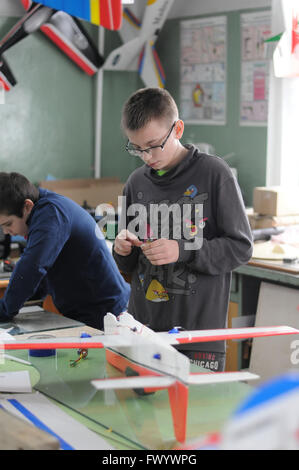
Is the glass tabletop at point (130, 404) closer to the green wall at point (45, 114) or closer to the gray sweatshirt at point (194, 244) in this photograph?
the gray sweatshirt at point (194, 244)

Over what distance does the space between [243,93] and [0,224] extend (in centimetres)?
246

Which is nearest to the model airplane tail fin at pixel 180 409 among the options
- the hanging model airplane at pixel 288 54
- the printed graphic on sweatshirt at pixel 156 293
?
the printed graphic on sweatshirt at pixel 156 293

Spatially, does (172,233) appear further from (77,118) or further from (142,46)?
(142,46)

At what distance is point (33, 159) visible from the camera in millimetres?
4699

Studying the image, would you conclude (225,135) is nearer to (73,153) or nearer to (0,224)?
(73,153)

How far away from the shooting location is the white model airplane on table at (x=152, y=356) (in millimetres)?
1409

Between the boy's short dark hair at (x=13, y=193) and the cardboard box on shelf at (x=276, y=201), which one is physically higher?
the boy's short dark hair at (x=13, y=193)

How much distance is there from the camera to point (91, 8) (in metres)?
3.60

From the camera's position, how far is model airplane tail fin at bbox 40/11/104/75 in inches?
177

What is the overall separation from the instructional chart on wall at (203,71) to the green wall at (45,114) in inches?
28.0

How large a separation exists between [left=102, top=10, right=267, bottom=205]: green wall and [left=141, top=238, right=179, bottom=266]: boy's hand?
2.52 m

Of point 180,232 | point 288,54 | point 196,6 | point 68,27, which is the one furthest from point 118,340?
point 196,6

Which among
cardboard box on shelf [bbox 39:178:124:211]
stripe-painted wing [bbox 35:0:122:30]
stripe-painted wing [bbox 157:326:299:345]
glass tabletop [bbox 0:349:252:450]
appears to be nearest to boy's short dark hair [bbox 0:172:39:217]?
glass tabletop [bbox 0:349:252:450]
